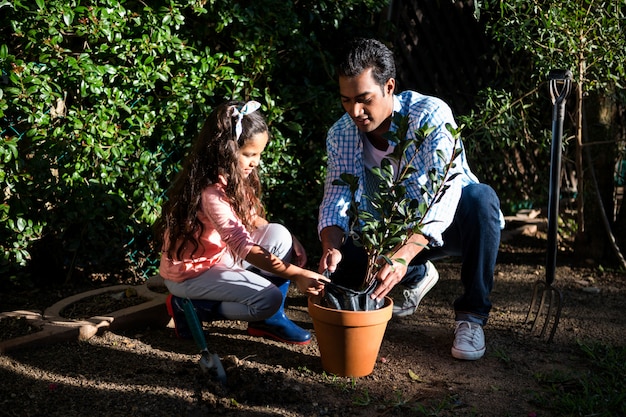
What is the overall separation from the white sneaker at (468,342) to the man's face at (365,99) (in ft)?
3.12

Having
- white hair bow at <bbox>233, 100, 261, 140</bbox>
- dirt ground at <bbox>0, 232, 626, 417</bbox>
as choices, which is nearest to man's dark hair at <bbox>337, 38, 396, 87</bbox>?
white hair bow at <bbox>233, 100, 261, 140</bbox>

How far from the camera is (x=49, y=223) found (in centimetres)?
322

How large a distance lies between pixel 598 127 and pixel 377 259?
2.49 meters

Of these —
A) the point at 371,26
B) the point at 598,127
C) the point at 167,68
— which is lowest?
the point at 598,127

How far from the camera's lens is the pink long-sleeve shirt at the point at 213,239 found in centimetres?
266

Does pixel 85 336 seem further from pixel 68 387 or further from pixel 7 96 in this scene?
pixel 7 96

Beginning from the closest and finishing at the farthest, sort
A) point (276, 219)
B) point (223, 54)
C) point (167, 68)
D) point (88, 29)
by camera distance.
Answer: point (88, 29) < point (167, 68) < point (223, 54) < point (276, 219)

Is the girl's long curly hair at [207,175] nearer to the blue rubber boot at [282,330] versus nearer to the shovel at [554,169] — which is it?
the blue rubber boot at [282,330]

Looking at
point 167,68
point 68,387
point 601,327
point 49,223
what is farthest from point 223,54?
point 601,327

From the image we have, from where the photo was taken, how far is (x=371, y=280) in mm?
2541

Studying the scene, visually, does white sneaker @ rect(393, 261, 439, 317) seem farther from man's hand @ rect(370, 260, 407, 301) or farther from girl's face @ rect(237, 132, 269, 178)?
girl's face @ rect(237, 132, 269, 178)

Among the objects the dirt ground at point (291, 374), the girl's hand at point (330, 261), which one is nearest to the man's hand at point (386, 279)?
the girl's hand at point (330, 261)

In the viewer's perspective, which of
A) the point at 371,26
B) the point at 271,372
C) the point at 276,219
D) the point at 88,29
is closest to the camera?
the point at 271,372

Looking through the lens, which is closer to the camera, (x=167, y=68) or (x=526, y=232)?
(x=167, y=68)
